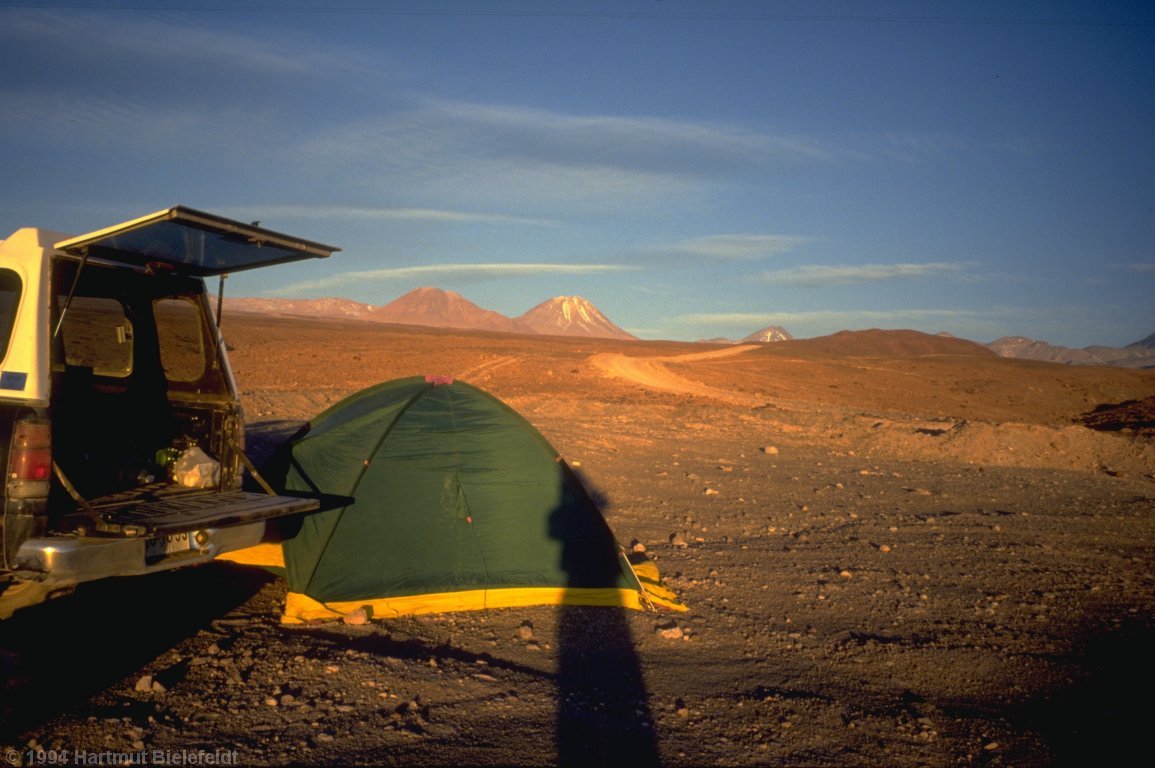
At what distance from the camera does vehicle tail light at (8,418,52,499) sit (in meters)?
3.99

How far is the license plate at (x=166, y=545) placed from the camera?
14.3 ft

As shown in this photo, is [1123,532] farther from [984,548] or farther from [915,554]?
[915,554]

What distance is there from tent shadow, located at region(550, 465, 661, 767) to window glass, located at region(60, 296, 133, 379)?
3.51 meters

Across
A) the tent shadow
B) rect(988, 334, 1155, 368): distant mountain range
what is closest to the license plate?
the tent shadow

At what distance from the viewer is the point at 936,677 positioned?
488 centimetres

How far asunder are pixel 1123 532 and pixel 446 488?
26.2ft

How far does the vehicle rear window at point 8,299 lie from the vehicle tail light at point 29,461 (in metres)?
0.64

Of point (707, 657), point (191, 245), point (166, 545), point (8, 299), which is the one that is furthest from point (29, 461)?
point (707, 657)

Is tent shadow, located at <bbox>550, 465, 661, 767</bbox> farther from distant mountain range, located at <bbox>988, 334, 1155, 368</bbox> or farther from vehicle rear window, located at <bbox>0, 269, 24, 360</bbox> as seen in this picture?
distant mountain range, located at <bbox>988, 334, 1155, 368</bbox>

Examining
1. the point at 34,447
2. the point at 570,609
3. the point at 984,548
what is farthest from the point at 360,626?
the point at 984,548

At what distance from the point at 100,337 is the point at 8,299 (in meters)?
1.13

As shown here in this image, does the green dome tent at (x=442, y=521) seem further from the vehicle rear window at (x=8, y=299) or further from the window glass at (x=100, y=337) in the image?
the vehicle rear window at (x=8, y=299)

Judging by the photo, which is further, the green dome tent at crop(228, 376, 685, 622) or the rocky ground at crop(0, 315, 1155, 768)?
the green dome tent at crop(228, 376, 685, 622)

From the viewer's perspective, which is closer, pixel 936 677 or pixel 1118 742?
pixel 1118 742
